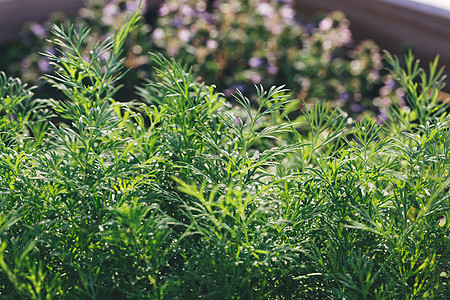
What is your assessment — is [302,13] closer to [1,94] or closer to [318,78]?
[318,78]

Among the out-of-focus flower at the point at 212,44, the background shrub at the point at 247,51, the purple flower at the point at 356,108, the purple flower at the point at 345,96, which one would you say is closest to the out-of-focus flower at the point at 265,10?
the background shrub at the point at 247,51

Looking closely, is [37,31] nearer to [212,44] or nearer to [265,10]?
[212,44]

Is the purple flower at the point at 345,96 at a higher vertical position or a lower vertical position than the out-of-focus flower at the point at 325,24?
lower

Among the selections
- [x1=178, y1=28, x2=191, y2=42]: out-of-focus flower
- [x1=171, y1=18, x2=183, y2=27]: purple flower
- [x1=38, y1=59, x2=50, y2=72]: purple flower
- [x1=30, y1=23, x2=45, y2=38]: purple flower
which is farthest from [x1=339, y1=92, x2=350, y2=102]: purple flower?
[x1=30, y1=23, x2=45, y2=38]: purple flower

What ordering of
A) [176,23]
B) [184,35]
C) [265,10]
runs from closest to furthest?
[184,35] < [176,23] < [265,10]

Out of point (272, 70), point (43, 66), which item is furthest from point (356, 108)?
point (43, 66)

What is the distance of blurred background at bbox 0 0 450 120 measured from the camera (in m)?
2.75

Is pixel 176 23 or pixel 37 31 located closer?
pixel 37 31

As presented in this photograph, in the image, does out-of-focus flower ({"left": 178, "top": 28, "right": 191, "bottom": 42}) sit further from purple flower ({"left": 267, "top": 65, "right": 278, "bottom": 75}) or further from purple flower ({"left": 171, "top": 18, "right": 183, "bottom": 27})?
purple flower ({"left": 267, "top": 65, "right": 278, "bottom": 75})

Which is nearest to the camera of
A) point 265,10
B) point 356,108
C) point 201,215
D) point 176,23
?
point 201,215

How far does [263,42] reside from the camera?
3084 mm

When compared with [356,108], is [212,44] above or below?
above

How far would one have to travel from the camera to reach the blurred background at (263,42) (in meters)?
2.75

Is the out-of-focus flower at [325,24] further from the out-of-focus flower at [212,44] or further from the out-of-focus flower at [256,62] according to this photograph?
the out-of-focus flower at [212,44]
